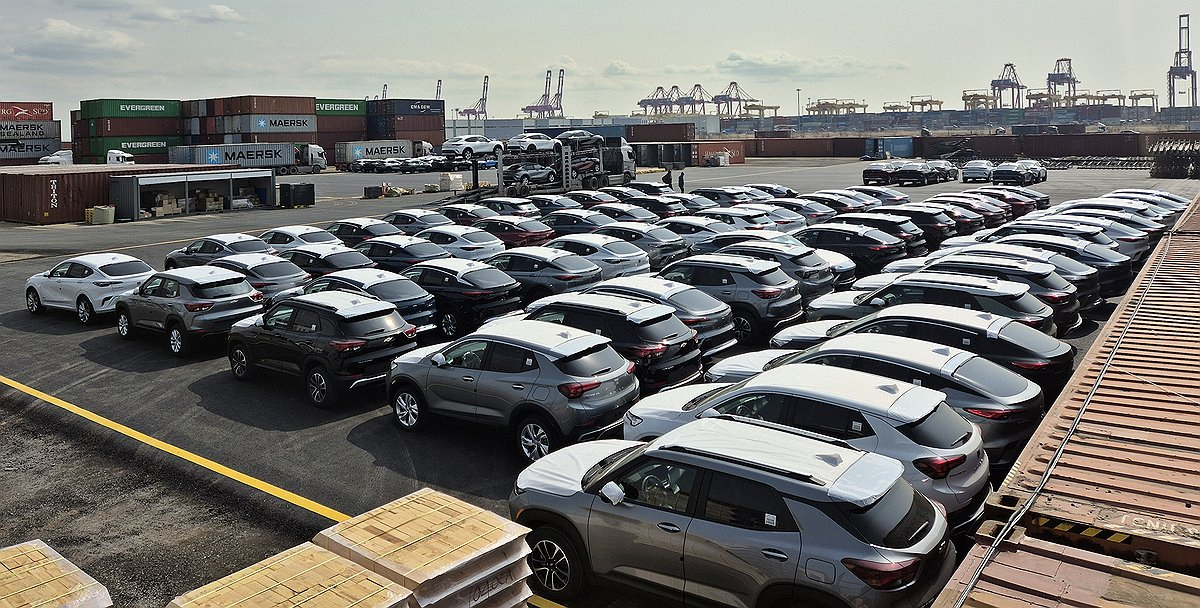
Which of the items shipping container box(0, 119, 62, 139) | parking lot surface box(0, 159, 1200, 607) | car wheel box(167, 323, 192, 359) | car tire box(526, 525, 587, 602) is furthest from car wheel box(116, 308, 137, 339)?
shipping container box(0, 119, 62, 139)

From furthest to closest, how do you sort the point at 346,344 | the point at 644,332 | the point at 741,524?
the point at 346,344 → the point at 644,332 → the point at 741,524

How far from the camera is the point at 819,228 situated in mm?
21891

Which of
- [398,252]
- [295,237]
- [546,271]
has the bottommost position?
Result: [546,271]

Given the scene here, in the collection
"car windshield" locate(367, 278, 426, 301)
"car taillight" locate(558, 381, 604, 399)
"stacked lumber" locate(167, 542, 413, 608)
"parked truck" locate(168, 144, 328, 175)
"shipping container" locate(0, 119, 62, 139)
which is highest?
"shipping container" locate(0, 119, 62, 139)

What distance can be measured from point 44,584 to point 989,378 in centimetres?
866

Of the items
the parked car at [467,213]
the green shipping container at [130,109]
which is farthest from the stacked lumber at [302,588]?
the green shipping container at [130,109]

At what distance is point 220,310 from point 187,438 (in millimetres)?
4754

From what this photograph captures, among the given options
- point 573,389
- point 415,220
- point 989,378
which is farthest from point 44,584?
point 415,220

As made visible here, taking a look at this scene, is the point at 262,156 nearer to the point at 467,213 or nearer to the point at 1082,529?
the point at 467,213

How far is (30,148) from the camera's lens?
85062mm

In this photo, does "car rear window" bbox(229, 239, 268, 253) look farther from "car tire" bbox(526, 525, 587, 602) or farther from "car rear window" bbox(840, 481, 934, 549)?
"car rear window" bbox(840, 481, 934, 549)

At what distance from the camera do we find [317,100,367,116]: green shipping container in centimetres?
9244

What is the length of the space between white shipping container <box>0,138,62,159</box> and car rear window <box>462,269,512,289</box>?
273 ft

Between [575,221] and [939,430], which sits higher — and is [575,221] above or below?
above
